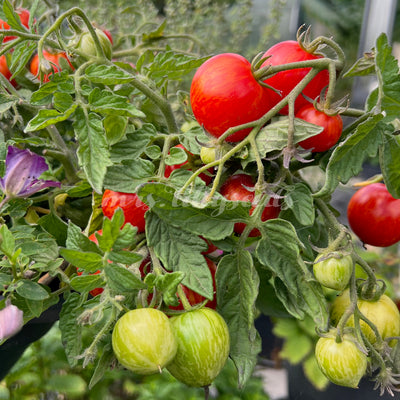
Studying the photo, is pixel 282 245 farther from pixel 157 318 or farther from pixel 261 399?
pixel 261 399

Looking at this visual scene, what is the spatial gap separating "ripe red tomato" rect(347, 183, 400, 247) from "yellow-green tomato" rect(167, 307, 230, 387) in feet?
0.79

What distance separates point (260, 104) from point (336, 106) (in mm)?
62

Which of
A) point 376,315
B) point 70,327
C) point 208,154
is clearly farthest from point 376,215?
point 70,327

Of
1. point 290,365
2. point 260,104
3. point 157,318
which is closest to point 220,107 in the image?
point 260,104

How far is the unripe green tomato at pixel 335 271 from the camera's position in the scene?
1.10 ft

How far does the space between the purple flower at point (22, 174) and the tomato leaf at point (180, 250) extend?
0.15 m

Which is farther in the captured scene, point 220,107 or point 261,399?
point 261,399

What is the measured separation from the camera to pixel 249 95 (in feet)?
1.21

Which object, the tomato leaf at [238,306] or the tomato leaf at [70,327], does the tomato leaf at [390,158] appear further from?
the tomato leaf at [70,327]

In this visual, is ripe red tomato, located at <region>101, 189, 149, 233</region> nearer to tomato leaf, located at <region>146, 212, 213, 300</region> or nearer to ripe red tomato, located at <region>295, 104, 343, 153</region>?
tomato leaf, located at <region>146, 212, 213, 300</region>

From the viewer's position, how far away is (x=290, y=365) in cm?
96

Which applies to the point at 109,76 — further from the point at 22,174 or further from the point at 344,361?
the point at 344,361

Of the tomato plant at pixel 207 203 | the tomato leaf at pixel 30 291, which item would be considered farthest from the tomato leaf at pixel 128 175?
the tomato leaf at pixel 30 291

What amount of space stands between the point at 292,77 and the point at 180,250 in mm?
177
